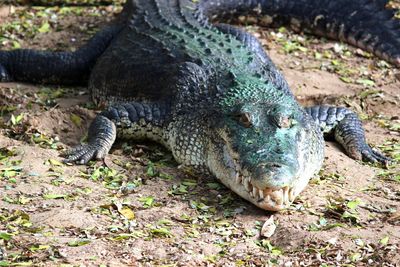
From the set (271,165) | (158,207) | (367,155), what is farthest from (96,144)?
(367,155)

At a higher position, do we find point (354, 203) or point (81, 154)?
point (354, 203)

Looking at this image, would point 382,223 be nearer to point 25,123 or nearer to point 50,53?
point 25,123

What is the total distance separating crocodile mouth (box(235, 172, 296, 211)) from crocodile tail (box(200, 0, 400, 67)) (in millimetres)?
3998

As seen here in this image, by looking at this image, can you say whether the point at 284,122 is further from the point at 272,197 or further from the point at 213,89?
the point at 213,89

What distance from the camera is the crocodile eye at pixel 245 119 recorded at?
5498mm

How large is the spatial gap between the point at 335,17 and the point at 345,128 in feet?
9.34

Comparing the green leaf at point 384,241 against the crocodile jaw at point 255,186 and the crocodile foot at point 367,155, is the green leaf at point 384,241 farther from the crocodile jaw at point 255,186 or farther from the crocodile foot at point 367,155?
the crocodile foot at point 367,155

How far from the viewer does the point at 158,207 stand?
17.1 feet

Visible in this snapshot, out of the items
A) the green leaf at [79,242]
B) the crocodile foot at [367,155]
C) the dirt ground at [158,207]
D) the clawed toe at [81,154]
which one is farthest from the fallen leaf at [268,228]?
the clawed toe at [81,154]

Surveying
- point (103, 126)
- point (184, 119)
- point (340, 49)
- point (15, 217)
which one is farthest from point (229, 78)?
point (340, 49)

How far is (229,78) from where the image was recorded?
628 cm

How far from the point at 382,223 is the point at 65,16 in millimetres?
5348

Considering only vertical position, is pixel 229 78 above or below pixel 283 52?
above

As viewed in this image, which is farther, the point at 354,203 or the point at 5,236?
the point at 354,203
